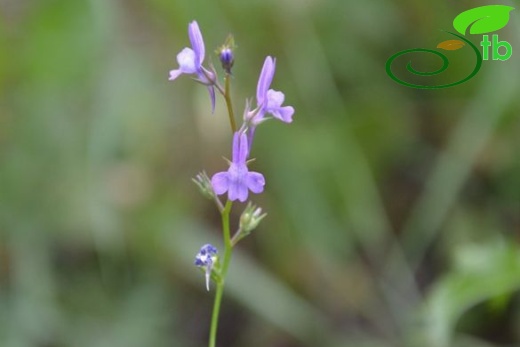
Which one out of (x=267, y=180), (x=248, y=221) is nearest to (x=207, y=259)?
(x=248, y=221)

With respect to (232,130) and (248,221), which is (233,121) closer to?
(232,130)

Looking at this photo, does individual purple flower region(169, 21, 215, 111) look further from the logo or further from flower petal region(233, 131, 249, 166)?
the logo

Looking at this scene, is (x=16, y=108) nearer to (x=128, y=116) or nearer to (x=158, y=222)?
(x=128, y=116)

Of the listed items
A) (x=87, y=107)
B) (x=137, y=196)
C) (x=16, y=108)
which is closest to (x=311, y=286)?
(x=137, y=196)

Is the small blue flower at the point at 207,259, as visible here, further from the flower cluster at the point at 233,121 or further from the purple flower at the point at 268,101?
the purple flower at the point at 268,101

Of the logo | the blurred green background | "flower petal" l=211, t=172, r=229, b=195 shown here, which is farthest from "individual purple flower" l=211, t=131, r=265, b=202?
the blurred green background

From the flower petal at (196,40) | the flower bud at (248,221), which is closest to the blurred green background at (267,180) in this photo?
the flower bud at (248,221)

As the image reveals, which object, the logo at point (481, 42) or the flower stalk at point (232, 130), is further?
the logo at point (481, 42)
